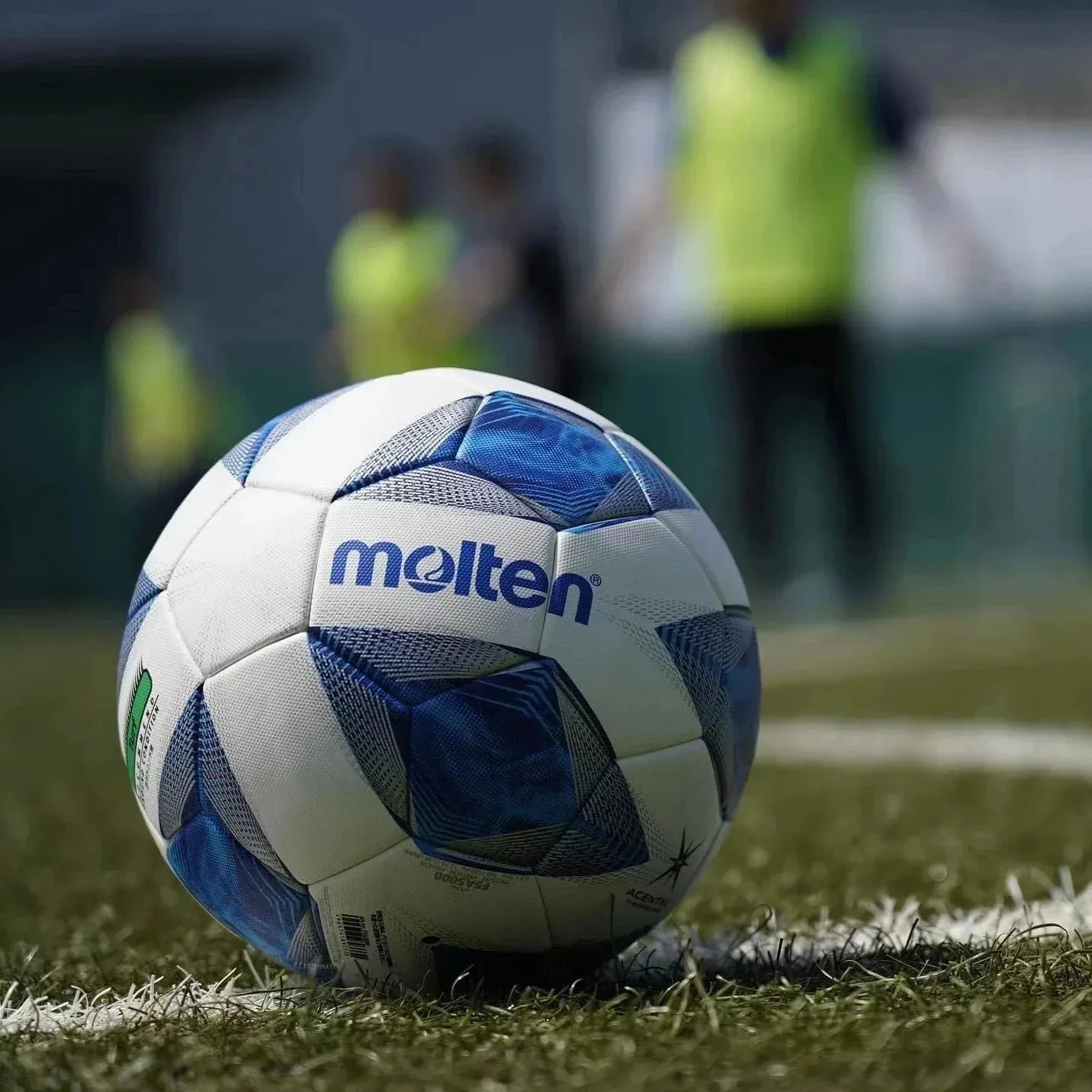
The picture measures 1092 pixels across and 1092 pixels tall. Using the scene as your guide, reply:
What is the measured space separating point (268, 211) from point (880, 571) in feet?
42.2

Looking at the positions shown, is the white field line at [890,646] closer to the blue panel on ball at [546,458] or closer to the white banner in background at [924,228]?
the blue panel on ball at [546,458]

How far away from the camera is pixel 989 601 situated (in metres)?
10.7

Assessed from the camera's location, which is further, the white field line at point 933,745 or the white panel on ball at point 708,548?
the white field line at point 933,745

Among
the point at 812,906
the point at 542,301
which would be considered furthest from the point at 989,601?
the point at 812,906

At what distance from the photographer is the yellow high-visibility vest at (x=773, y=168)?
24.1ft

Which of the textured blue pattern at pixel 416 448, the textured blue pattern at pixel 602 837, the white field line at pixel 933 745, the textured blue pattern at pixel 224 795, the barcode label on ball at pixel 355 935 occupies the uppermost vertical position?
the textured blue pattern at pixel 416 448

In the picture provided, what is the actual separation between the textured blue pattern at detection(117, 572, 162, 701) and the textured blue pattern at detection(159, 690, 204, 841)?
17 cm

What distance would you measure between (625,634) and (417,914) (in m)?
0.41

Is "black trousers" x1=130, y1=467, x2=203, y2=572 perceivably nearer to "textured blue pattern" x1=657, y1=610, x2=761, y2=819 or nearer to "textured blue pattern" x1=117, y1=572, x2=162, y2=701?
"textured blue pattern" x1=117, y1=572, x2=162, y2=701

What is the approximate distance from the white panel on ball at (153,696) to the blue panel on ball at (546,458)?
423 mm

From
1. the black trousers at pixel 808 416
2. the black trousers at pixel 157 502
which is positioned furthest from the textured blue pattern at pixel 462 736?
the black trousers at pixel 157 502

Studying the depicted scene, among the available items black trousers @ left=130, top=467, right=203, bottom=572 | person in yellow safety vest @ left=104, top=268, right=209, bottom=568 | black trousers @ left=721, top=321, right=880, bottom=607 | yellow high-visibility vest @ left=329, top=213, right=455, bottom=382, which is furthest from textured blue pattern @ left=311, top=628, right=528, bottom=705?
person in yellow safety vest @ left=104, top=268, right=209, bottom=568

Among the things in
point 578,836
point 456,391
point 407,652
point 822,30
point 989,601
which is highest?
point 822,30

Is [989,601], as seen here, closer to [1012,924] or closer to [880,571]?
[880,571]
